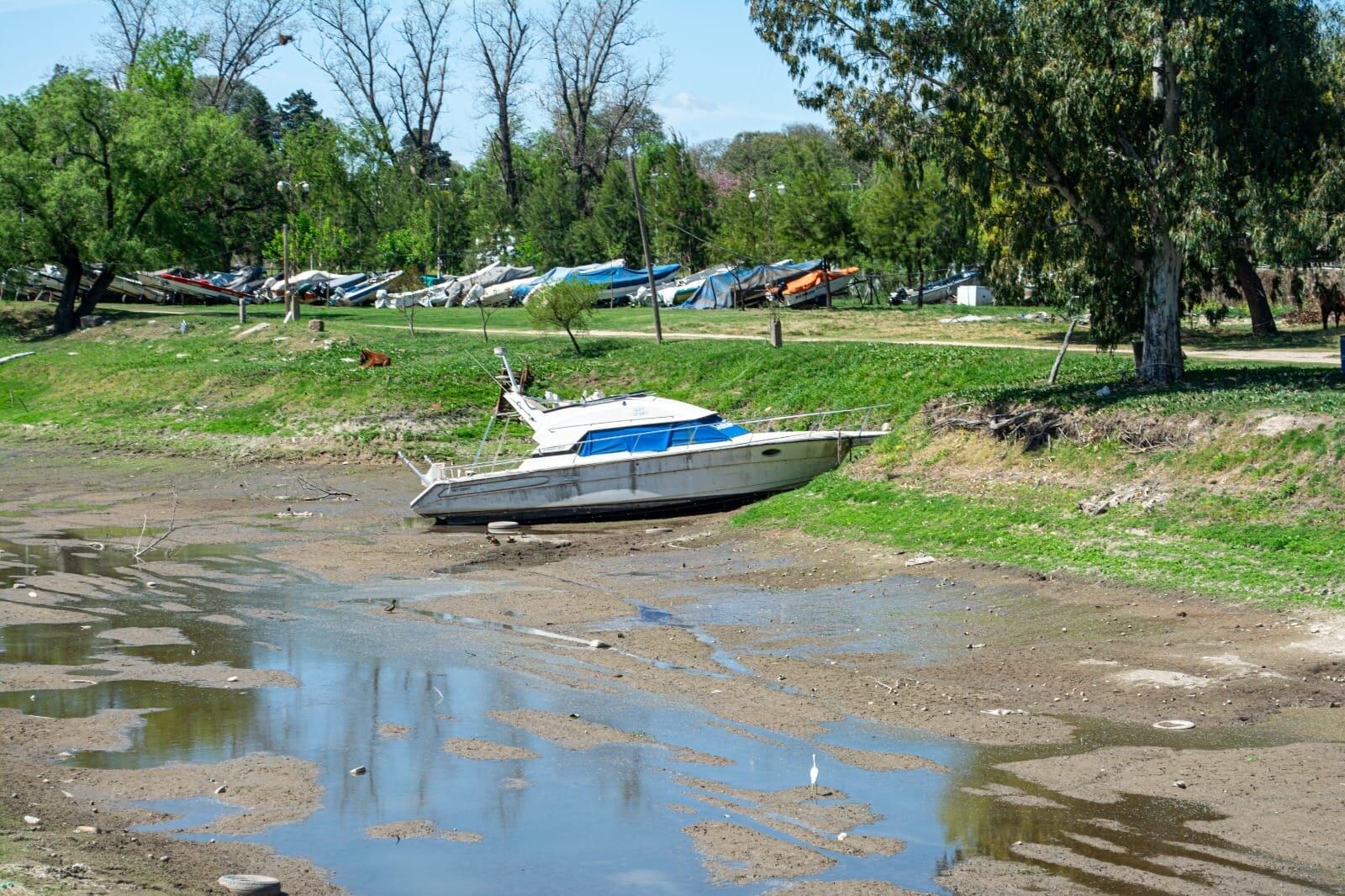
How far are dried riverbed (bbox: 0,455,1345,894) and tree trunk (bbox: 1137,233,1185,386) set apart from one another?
7426mm

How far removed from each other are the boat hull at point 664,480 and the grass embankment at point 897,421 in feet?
4.44

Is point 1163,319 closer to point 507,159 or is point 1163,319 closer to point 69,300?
point 69,300

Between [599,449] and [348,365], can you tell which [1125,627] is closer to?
[599,449]

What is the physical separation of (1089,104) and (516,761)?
50.3 ft

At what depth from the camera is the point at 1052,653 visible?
15.1m

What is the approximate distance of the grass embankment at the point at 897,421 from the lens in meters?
18.6

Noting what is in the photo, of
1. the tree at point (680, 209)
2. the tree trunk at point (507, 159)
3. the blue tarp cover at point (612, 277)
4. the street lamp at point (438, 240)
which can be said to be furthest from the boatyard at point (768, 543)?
the tree trunk at point (507, 159)

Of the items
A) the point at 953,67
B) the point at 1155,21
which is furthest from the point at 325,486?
the point at 1155,21

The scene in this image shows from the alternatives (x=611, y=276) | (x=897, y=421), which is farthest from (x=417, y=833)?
(x=611, y=276)

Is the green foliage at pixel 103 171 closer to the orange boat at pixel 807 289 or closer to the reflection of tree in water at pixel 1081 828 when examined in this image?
the orange boat at pixel 807 289

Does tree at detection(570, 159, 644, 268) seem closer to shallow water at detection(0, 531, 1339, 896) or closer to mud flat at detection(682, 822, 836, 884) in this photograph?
shallow water at detection(0, 531, 1339, 896)

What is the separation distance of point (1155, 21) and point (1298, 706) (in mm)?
12764

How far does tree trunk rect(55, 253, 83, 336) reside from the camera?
1925 inches

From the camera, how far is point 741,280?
56.6 m
